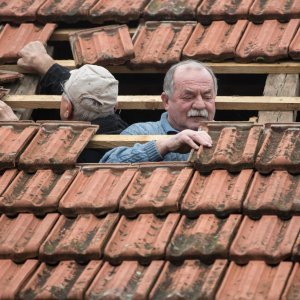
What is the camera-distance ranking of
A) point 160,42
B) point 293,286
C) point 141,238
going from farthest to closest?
1. point 160,42
2. point 141,238
3. point 293,286

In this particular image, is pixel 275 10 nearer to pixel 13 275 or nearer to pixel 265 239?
→ pixel 265 239

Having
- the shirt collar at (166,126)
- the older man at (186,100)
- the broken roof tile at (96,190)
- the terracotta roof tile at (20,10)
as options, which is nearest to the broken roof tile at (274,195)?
the broken roof tile at (96,190)

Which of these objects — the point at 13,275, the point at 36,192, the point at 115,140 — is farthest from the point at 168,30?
Answer: the point at 13,275

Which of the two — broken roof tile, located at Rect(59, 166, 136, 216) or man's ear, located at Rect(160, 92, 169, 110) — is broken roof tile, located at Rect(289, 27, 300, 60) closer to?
man's ear, located at Rect(160, 92, 169, 110)

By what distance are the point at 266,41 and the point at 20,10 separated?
5.56 ft

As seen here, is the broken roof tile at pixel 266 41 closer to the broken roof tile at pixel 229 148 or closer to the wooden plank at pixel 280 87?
the wooden plank at pixel 280 87

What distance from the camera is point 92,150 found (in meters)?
9.24

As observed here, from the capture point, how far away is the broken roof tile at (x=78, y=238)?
8172 millimetres

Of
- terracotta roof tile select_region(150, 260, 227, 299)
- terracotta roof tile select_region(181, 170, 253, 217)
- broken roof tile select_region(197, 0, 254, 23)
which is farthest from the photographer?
broken roof tile select_region(197, 0, 254, 23)

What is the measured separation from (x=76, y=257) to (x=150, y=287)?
48cm

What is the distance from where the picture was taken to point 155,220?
8.31m

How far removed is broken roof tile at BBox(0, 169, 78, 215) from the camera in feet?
28.1

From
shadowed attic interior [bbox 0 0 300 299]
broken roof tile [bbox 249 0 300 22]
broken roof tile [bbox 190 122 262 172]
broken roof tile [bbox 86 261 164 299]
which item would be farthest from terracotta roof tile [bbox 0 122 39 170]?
broken roof tile [bbox 249 0 300 22]

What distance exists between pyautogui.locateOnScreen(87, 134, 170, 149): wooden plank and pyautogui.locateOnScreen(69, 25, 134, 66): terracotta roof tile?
4.14ft
